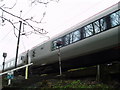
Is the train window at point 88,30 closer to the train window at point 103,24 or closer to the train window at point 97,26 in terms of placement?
the train window at point 97,26

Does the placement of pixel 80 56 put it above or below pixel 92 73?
above

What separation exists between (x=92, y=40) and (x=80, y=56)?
1217 mm

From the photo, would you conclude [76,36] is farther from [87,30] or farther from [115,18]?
[115,18]

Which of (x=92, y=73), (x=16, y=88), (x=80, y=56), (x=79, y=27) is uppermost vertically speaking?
(x=79, y=27)

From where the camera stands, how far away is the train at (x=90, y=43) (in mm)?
8044

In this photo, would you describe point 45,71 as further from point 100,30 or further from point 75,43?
point 100,30

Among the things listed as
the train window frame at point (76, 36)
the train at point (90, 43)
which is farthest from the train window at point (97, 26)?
the train window frame at point (76, 36)

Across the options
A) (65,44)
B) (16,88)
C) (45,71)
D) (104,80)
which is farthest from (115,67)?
(45,71)

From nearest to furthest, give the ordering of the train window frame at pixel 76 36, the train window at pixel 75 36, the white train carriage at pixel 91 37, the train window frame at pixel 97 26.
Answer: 1. the white train carriage at pixel 91 37
2. the train window frame at pixel 97 26
3. the train window frame at pixel 76 36
4. the train window at pixel 75 36

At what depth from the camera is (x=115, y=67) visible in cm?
754

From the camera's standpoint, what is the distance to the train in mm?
8044

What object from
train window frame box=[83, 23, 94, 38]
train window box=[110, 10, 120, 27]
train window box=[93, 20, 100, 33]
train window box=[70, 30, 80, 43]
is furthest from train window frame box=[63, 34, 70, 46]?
train window box=[110, 10, 120, 27]

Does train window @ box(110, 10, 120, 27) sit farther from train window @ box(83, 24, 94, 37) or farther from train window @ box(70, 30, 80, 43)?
train window @ box(70, 30, 80, 43)

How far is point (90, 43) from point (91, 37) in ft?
1.01
